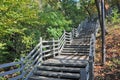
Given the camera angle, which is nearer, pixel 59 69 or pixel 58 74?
pixel 58 74

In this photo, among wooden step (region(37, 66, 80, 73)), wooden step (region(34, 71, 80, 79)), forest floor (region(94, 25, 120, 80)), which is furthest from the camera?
forest floor (region(94, 25, 120, 80))

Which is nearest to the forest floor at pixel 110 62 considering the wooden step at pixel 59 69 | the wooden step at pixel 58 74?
the wooden step at pixel 59 69

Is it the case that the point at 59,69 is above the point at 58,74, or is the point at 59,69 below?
above

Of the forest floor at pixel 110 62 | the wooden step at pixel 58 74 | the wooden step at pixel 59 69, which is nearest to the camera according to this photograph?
the wooden step at pixel 58 74

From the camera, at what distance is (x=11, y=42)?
1500 cm

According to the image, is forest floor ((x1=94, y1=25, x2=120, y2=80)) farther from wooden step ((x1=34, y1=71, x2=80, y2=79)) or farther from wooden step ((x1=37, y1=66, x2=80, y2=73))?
wooden step ((x1=34, y1=71, x2=80, y2=79))

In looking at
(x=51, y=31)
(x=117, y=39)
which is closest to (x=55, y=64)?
(x=51, y=31)

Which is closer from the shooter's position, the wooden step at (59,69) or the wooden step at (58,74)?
the wooden step at (58,74)

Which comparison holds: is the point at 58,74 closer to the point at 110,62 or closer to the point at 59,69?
the point at 59,69

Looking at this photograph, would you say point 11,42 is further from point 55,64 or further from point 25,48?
point 55,64

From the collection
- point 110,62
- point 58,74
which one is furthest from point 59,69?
point 110,62

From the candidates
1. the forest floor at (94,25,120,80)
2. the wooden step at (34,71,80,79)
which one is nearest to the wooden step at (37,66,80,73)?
the wooden step at (34,71,80,79)

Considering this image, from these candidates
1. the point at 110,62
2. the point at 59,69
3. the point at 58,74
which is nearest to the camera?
the point at 58,74

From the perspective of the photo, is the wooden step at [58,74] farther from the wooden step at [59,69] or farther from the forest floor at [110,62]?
the forest floor at [110,62]
